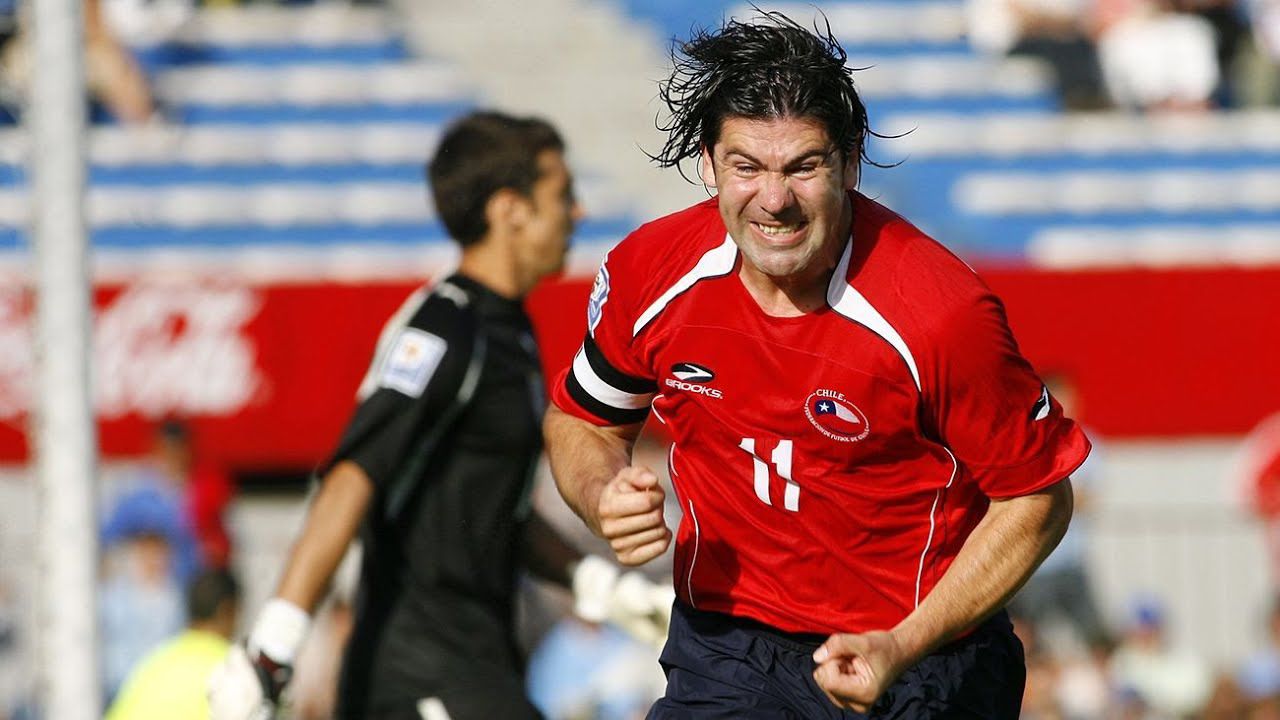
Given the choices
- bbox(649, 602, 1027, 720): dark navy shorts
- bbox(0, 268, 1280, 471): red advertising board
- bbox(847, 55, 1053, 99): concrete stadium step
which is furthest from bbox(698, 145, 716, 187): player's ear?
bbox(847, 55, 1053, 99): concrete stadium step

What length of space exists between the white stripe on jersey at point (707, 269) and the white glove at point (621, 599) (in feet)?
4.93

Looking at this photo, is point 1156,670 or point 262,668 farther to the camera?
point 1156,670

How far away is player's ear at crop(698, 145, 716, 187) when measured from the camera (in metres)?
3.62

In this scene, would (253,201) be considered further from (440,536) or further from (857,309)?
(857,309)

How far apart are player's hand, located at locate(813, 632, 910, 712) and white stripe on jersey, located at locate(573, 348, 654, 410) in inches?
35.9

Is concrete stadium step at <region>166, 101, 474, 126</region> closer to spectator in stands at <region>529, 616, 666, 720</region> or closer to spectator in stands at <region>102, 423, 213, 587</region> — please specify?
spectator in stands at <region>102, 423, 213, 587</region>

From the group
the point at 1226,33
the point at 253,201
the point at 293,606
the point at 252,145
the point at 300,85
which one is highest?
the point at 293,606

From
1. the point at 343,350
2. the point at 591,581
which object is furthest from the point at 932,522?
the point at 343,350

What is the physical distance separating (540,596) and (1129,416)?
376cm

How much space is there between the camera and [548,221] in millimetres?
5320

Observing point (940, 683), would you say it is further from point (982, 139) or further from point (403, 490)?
point (982, 139)

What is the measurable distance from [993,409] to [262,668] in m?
2.02

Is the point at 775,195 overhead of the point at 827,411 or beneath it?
overhead

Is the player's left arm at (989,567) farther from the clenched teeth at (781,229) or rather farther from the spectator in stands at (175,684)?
the spectator in stands at (175,684)
